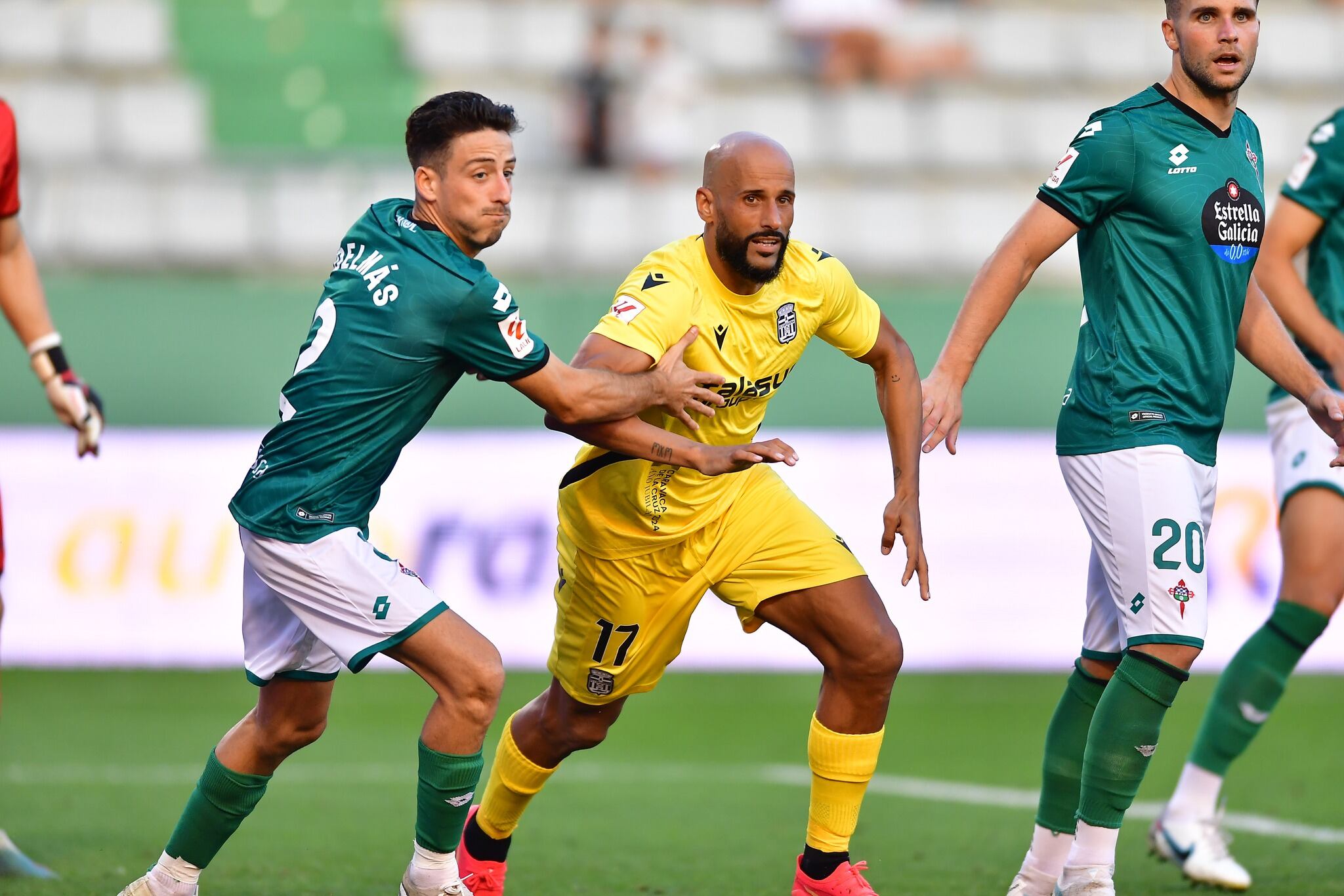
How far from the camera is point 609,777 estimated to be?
8.07m

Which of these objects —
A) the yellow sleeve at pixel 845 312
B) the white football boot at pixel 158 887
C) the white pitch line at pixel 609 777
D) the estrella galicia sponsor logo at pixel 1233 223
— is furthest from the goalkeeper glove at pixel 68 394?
the estrella galicia sponsor logo at pixel 1233 223

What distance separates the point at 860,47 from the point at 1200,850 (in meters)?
11.4

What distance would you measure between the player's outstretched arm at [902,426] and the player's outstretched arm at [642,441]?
61 cm

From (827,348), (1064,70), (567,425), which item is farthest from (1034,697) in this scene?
(1064,70)

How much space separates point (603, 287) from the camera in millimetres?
12359

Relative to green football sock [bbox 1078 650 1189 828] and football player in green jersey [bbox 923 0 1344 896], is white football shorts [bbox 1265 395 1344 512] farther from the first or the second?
green football sock [bbox 1078 650 1189 828]

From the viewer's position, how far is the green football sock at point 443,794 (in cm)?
453

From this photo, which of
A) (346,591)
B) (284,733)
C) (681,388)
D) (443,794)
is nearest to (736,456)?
(681,388)

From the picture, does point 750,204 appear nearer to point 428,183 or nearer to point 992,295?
point 992,295

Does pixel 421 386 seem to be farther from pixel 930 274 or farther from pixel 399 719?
pixel 930 274

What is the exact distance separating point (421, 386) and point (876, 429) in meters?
7.19

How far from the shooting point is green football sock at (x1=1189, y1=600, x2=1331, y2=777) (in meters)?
5.88

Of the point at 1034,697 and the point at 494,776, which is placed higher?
the point at 494,776

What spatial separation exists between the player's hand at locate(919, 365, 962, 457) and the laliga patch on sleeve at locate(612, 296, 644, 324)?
0.85 metres
